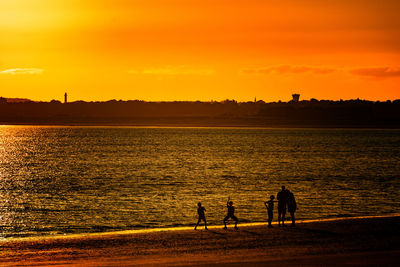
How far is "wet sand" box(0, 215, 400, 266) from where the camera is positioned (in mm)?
20688

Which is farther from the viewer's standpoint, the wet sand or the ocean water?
the ocean water

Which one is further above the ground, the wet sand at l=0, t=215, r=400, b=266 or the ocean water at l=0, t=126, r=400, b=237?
the wet sand at l=0, t=215, r=400, b=266

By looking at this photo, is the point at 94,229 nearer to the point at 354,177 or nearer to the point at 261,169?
the point at 354,177

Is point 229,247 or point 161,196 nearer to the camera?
point 229,247

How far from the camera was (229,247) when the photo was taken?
914 inches

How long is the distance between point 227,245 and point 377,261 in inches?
257

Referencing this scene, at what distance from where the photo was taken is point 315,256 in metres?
21.1

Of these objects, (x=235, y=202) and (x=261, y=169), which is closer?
(x=235, y=202)

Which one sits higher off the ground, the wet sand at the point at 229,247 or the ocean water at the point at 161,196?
the wet sand at the point at 229,247

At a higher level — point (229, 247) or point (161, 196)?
point (229, 247)

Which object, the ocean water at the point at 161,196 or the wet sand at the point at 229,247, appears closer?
the wet sand at the point at 229,247

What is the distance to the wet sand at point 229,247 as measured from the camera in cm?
2069

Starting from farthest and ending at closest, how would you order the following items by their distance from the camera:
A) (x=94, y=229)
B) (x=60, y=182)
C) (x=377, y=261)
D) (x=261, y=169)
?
(x=261, y=169) < (x=60, y=182) < (x=94, y=229) < (x=377, y=261)

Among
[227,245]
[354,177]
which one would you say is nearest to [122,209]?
[227,245]
